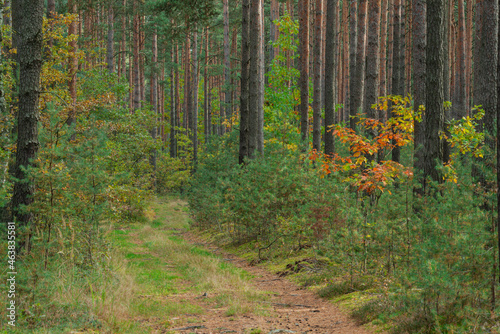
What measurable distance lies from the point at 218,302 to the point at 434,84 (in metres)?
5.40

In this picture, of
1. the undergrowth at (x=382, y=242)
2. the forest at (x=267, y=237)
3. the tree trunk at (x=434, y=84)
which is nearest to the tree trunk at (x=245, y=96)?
the forest at (x=267, y=237)

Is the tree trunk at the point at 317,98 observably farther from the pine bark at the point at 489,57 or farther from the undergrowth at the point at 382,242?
the pine bark at the point at 489,57

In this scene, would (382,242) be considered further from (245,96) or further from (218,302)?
(245,96)

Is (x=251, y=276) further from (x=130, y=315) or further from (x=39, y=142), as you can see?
(x=39, y=142)

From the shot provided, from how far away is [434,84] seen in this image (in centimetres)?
742

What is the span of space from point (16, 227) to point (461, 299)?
5472 mm

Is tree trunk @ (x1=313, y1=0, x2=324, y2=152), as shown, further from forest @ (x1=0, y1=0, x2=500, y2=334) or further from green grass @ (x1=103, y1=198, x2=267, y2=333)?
green grass @ (x1=103, y1=198, x2=267, y2=333)

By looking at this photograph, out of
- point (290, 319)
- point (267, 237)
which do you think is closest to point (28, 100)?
point (290, 319)

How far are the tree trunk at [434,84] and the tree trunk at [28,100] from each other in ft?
21.6

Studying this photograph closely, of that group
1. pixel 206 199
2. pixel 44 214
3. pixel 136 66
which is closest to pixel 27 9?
pixel 44 214

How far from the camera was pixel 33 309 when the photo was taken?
4.33 meters

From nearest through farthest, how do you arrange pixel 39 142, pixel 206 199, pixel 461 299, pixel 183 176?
1. pixel 461 299
2. pixel 39 142
3. pixel 206 199
4. pixel 183 176

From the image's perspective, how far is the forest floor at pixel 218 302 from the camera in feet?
15.7

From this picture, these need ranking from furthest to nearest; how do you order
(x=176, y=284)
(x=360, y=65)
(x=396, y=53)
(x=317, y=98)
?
(x=396, y=53) → (x=317, y=98) → (x=360, y=65) → (x=176, y=284)
